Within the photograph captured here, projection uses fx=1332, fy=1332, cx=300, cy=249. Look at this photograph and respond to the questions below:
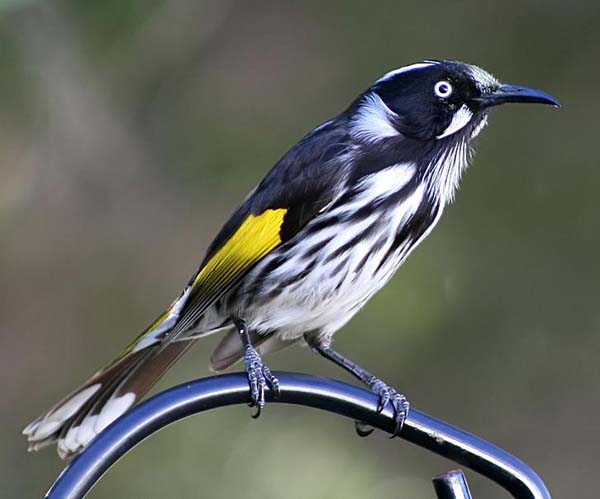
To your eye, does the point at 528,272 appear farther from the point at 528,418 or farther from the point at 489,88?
the point at 489,88

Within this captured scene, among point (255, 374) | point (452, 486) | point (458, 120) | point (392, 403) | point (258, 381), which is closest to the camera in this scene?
point (452, 486)

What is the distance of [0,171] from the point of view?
→ 22.5 ft

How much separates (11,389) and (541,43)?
3390 mm

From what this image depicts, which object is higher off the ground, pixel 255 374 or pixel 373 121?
pixel 373 121

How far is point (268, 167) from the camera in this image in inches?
279

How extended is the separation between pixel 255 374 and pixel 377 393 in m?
0.36

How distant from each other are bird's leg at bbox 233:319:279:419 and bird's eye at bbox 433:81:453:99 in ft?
3.01

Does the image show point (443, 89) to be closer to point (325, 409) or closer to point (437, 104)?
point (437, 104)

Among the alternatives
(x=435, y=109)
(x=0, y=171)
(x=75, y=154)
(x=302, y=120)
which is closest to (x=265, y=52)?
(x=302, y=120)

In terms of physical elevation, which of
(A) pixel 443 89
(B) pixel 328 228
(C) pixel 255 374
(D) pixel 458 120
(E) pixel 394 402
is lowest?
(E) pixel 394 402

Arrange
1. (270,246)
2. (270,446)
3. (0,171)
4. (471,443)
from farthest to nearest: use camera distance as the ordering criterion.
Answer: (0,171) → (270,446) → (270,246) → (471,443)

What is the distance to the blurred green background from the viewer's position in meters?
6.64

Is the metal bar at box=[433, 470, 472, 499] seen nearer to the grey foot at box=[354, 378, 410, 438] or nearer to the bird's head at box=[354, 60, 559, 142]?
the grey foot at box=[354, 378, 410, 438]

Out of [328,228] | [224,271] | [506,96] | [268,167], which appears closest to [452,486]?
[328,228]
